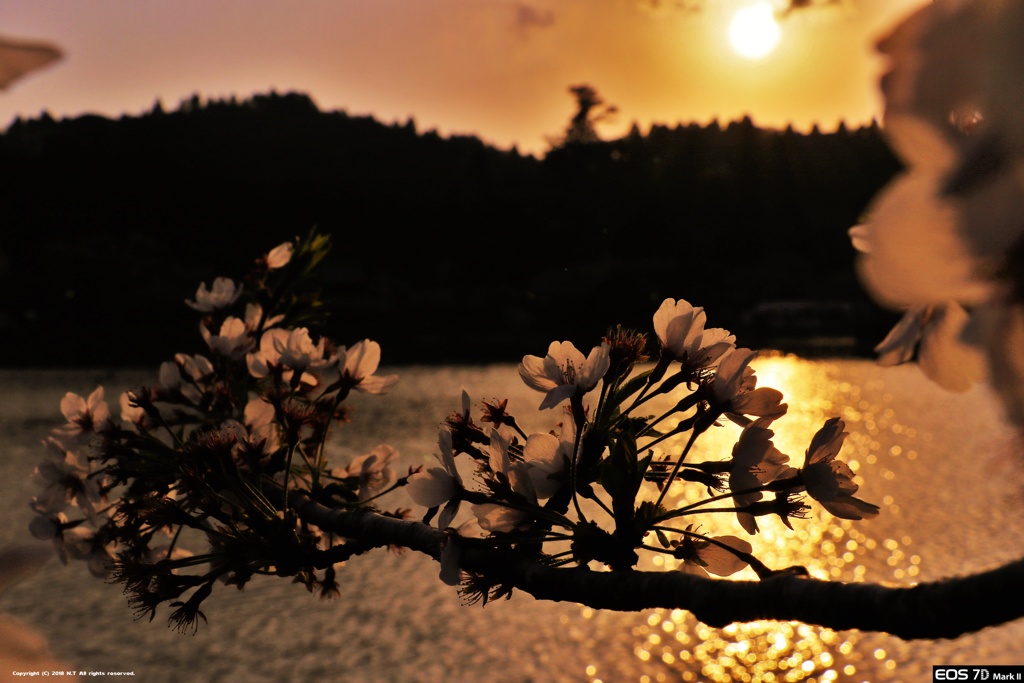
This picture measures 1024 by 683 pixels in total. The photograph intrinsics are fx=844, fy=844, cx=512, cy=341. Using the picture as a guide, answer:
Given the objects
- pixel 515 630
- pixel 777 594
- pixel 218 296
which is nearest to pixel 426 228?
pixel 515 630

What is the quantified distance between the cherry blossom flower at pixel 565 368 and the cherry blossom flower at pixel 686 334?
0.10 metres

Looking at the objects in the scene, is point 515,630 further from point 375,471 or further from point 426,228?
point 426,228

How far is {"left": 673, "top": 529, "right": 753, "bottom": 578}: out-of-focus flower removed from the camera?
3.13 feet

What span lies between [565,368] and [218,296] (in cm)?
116

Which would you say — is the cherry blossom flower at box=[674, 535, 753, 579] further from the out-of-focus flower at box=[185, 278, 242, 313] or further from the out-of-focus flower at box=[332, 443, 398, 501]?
the out-of-focus flower at box=[185, 278, 242, 313]

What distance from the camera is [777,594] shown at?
1.93ft

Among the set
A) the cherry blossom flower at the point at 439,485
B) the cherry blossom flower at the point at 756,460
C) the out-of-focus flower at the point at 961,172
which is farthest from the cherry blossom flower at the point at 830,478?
the out-of-focus flower at the point at 961,172

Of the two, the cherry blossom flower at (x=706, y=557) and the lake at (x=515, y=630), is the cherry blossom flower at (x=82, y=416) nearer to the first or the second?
the cherry blossom flower at (x=706, y=557)

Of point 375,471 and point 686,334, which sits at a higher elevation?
point 686,334

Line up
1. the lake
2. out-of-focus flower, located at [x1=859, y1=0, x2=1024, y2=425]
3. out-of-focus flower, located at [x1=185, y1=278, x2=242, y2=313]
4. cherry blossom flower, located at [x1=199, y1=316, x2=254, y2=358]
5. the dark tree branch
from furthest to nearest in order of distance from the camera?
1. the lake
2. out-of-focus flower, located at [x1=185, y1=278, x2=242, y2=313]
3. cherry blossom flower, located at [x1=199, y1=316, x2=254, y2=358]
4. the dark tree branch
5. out-of-focus flower, located at [x1=859, y1=0, x2=1024, y2=425]

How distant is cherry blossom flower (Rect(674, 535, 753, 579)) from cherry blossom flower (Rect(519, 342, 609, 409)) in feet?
0.70

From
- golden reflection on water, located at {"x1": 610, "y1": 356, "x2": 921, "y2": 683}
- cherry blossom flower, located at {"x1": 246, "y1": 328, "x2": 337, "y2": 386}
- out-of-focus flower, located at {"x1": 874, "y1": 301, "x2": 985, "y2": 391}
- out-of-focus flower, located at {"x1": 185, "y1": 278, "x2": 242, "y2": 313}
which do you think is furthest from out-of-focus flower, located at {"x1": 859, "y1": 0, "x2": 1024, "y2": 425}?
golden reflection on water, located at {"x1": 610, "y1": 356, "x2": 921, "y2": 683}

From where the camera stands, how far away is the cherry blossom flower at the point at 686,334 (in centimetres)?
108

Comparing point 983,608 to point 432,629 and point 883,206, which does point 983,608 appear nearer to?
point 883,206
